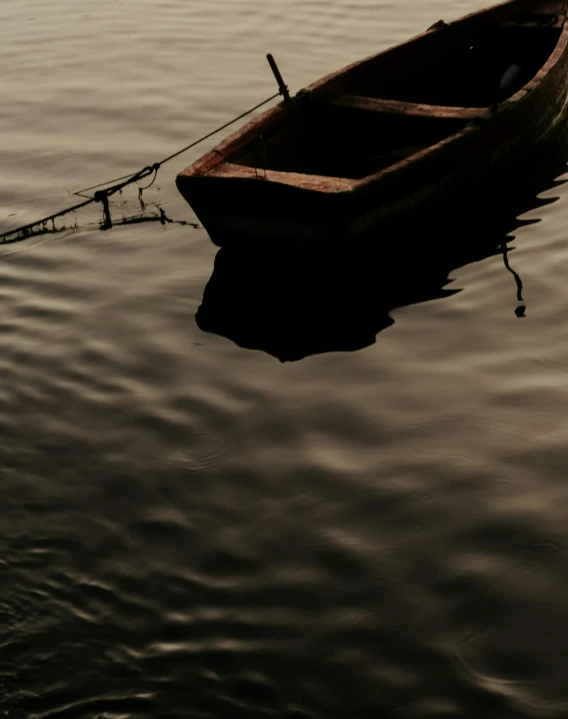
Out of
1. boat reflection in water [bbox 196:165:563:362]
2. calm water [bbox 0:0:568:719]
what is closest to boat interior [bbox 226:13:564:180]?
boat reflection in water [bbox 196:165:563:362]

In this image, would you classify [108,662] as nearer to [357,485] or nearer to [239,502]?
[239,502]

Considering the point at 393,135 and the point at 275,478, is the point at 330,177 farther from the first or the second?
the point at 275,478

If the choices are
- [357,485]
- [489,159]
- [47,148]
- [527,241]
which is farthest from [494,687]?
[47,148]

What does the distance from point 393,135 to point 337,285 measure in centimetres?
231

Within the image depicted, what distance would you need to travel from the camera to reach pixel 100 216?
10.0 m

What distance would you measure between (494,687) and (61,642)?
1.95 metres

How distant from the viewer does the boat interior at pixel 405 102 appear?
9.77 metres

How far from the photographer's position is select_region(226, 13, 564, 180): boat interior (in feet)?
32.1

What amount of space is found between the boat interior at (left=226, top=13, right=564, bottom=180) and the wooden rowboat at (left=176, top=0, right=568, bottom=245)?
0.01 m

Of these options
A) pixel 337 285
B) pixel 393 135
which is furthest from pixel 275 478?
pixel 393 135

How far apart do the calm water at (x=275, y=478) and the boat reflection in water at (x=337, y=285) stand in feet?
0.08

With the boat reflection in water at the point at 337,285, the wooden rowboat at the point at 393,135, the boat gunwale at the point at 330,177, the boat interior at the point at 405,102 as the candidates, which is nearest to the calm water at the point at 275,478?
the boat reflection in water at the point at 337,285

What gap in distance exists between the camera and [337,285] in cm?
857

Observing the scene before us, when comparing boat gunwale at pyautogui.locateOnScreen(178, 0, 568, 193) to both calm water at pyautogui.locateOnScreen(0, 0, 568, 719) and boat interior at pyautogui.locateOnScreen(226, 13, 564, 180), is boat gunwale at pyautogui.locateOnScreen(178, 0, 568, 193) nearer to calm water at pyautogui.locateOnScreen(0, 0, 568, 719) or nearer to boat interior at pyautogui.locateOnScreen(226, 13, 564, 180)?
boat interior at pyautogui.locateOnScreen(226, 13, 564, 180)
